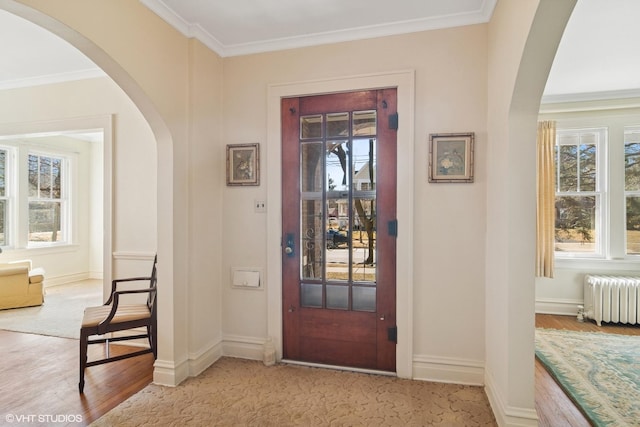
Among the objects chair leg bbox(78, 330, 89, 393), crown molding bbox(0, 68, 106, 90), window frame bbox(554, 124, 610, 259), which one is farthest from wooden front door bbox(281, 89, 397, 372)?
window frame bbox(554, 124, 610, 259)

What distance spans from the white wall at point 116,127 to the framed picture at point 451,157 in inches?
96.9

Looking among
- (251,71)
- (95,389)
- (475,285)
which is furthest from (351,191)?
(95,389)

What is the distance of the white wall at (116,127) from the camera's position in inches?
122

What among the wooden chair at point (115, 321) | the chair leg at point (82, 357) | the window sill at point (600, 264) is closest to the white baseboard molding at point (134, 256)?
the wooden chair at point (115, 321)

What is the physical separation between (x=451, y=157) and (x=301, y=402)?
205cm

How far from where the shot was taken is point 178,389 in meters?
2.42

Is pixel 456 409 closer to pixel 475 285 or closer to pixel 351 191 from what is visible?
pixel 475 285

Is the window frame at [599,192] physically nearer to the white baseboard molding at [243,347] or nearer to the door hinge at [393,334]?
the door hinge at [393,334]

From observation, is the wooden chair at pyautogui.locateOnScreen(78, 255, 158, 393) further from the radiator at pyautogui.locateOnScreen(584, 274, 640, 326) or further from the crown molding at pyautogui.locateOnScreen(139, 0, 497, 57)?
the radiator at pyautogui.locateOnScreen(584, 274, 640, 326)

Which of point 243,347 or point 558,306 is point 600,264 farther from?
point 243,347

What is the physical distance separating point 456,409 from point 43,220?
6900 millimetres

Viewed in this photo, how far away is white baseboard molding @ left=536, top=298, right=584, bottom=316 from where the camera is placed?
4156 millimetres

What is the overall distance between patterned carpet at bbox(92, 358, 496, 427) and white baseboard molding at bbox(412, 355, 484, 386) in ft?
0.18

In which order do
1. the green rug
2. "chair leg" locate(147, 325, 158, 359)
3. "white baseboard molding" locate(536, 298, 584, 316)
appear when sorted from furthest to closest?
"white baseboard molding" locate(536, 298, 584, 316) < "chair leg" locate(147, 325, 158, 359) < the green rug
